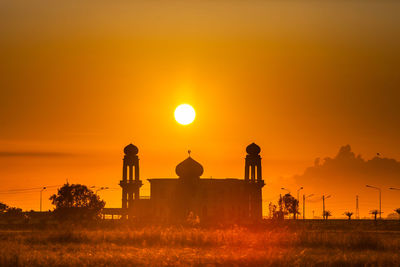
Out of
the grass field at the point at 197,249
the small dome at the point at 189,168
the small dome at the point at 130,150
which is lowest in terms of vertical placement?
the grass field at the point at 197,249

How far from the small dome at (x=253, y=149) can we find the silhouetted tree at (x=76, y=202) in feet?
74.7

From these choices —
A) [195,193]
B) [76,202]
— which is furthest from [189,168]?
[76,202]

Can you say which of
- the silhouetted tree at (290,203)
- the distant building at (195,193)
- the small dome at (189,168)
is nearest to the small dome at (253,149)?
the distant building at (195,193)

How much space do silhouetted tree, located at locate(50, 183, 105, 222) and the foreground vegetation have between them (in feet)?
168

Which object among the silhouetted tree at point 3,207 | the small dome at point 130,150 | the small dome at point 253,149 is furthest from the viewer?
the silhouetted tree at point 3,207

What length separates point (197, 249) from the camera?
44688 millimetres

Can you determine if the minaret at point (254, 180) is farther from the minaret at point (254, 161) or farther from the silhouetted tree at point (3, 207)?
the silhouetted tree at point (3, 207)

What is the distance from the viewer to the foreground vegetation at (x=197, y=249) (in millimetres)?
35812

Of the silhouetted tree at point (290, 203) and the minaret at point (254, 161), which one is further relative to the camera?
the silhouetted tree at point (290, 203)

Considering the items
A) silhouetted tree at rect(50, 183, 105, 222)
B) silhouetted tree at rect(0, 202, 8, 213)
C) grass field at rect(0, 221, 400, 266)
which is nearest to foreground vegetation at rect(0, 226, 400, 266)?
grass field at rect(0, 221, 400, 266)

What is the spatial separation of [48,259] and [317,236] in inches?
757

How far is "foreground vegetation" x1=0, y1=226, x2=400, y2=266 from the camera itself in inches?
1410

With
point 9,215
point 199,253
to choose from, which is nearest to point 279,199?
point 9,215

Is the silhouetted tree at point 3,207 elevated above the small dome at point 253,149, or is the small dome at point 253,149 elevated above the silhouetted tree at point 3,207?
the small dome at point 253,149
